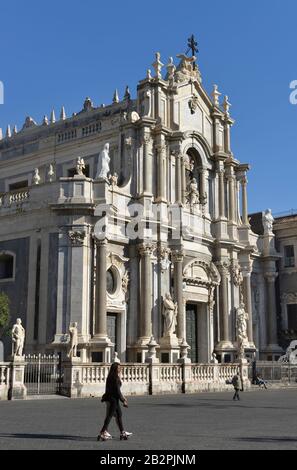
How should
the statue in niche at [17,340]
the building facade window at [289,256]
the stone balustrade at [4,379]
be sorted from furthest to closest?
1. the building facade window at [289,256]
2. the statue in niche at [17,340]
3. the stone balustrade at [4,379]

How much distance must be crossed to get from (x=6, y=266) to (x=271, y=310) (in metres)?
18.4

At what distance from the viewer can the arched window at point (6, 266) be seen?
31734 millimetres

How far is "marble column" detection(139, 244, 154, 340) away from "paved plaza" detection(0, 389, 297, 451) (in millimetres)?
11382

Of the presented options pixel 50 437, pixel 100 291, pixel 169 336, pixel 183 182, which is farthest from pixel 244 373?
pixel 50 437

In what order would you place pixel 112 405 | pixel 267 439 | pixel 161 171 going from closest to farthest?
1. pixel 112 405
2. pixel 267 439
3. pixel 161 171

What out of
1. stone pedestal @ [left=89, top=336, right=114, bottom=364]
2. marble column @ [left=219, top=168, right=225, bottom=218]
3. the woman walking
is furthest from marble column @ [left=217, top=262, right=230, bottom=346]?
the woman walking

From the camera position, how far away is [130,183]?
3334 centimetres

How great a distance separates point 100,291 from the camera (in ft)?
96.5

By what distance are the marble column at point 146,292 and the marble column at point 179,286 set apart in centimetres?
196

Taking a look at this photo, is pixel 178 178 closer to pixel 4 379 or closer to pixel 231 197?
pixel 231 197

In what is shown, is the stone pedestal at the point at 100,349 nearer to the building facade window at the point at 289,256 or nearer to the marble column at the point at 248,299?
the marble column at the point at 248,299

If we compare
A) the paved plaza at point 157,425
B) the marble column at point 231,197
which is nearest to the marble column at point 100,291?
the paved plaza at point 157,425

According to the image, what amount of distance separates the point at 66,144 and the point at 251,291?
618 inches

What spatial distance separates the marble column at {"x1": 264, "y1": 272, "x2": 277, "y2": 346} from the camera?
41625 millimetres
